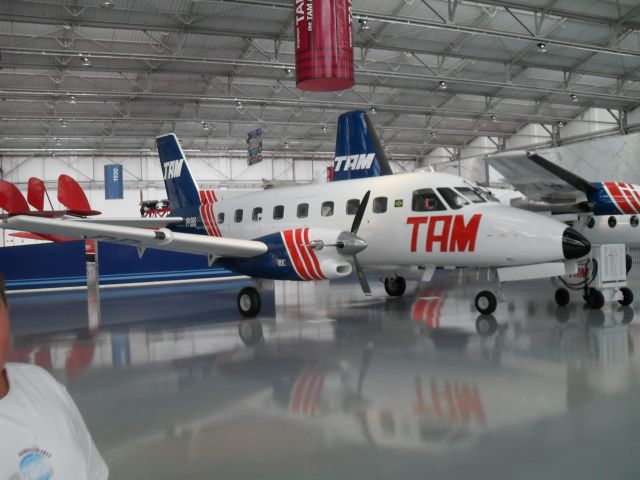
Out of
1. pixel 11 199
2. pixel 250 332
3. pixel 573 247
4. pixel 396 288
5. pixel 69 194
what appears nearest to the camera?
pixel 573 247

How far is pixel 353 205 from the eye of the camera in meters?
11.0

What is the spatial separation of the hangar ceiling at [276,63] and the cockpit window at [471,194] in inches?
293

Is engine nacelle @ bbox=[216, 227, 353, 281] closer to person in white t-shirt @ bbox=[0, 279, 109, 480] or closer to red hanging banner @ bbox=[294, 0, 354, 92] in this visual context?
red hanging banner @ bbox=[294, 0, 354, 92]

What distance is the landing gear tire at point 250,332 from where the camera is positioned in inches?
321

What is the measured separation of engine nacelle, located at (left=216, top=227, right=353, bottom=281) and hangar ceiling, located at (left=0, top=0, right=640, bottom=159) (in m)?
7.58

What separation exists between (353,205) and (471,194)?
7.83 ft

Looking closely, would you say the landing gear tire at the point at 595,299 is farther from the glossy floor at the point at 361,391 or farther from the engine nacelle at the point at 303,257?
the engine nacelle at the point at 303,257

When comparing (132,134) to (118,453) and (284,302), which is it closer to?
(284,302)

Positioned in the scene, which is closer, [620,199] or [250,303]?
[250,303]

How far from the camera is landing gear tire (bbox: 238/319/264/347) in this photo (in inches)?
321

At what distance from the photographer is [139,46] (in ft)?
62.9

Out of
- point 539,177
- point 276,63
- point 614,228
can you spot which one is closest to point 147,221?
point 276,63

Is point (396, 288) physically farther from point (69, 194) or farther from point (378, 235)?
point (69, 194)

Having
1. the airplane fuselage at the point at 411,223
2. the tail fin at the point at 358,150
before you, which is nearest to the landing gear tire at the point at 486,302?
the airplane fuselage at the point at 411,223
